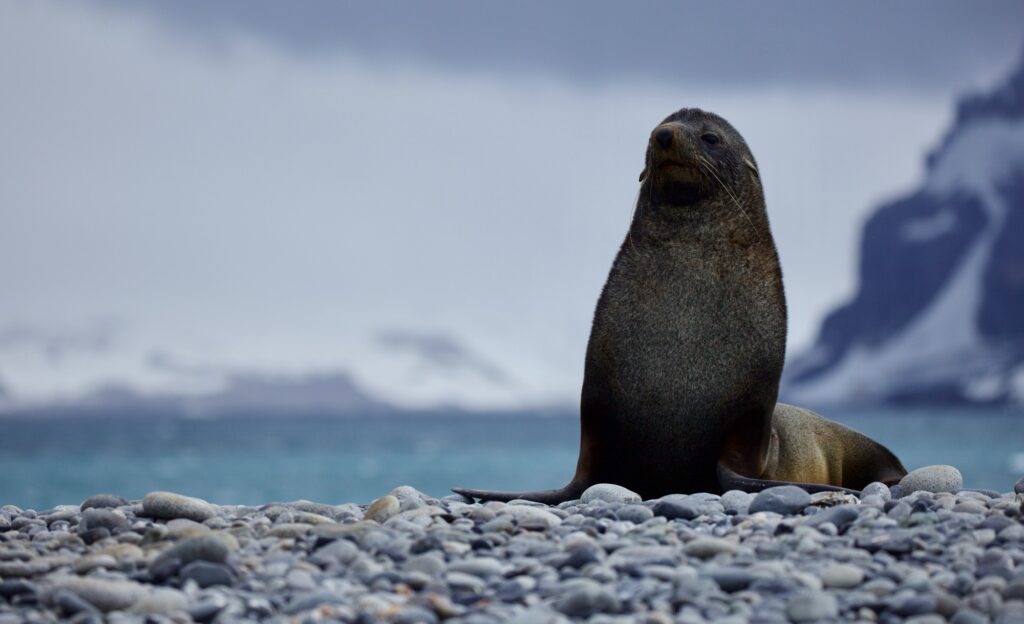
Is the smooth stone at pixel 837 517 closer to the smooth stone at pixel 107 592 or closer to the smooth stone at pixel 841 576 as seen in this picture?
the smooth stone at pixel 841 576

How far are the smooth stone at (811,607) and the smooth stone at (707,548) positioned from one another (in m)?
0.69

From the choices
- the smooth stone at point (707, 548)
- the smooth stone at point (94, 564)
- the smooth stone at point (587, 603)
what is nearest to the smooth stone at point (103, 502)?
the smooth stone at point (94, 564)

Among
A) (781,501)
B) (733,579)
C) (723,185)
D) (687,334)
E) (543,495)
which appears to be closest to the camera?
(733,579)

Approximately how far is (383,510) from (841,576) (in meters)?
→ 2.62

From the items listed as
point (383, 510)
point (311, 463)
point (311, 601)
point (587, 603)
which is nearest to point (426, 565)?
point (311, 601)

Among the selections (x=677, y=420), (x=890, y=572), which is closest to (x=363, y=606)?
(x=890, y=572)

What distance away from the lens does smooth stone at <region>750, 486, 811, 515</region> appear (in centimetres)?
644

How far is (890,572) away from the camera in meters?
5.23

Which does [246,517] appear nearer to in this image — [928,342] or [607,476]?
[607,476]

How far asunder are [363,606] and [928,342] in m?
204

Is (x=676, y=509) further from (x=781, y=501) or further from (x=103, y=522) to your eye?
(x=103, y=522)

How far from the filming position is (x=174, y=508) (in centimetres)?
696

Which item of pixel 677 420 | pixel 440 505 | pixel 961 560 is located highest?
pixel 677 420

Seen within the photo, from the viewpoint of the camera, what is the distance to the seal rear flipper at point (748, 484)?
719 centimetres
